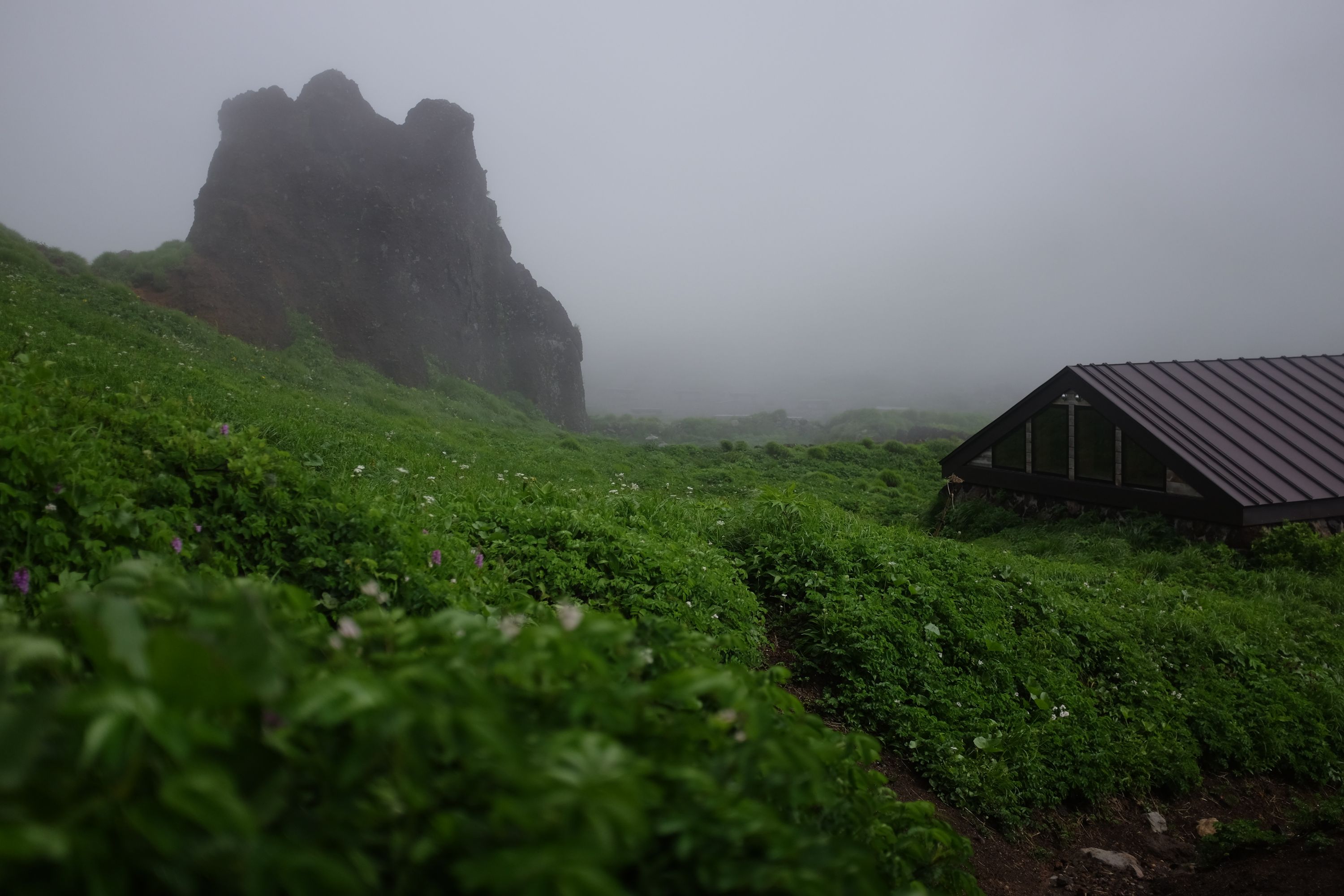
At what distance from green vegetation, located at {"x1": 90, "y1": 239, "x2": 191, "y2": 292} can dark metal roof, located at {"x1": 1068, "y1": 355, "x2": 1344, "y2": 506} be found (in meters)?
35.7

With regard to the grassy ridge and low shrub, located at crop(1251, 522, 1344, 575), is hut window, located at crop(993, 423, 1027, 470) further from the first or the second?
the grassy ridge

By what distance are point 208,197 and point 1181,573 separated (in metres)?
47.6

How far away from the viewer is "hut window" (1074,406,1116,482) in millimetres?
14789

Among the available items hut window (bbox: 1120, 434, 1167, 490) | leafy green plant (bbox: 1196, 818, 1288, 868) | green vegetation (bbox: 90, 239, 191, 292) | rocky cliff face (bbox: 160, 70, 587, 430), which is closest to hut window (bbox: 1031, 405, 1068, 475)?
hut window (bbox: 1120, 434, 1167, 490)

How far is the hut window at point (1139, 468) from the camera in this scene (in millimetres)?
13648

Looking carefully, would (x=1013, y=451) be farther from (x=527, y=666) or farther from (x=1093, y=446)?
(x=527, y=666)

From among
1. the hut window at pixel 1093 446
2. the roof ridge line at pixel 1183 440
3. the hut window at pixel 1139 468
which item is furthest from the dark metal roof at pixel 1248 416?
the hut window at pixel 1093 446

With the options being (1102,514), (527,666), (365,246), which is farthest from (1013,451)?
(365,246)

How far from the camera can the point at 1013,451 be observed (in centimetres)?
1725

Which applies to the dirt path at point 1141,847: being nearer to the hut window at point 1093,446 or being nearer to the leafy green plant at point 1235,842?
the leafy green plant at point 1235,842

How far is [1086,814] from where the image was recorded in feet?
17.7

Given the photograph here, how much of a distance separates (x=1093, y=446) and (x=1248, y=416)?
317 centimetres

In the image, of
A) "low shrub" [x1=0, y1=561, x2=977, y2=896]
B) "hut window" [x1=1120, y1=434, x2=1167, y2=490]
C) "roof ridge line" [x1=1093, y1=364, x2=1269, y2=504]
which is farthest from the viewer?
"hut window" [x1=1120, y1=434, x2=1167, y2=490]

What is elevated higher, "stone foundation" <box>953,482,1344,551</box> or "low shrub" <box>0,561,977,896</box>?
"low shrub" <box>0,561,977,896</box>
